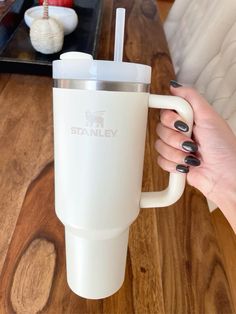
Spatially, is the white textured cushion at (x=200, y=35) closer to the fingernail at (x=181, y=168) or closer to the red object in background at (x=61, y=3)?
the red object in background at (x=61, y=3)

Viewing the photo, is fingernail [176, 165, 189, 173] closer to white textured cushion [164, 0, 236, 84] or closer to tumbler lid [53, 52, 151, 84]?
tumbler lid [53, 52, 151, 84]

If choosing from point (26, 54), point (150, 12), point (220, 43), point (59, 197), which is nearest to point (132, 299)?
point (59, 197)

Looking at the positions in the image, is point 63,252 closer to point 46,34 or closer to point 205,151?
point 205,151

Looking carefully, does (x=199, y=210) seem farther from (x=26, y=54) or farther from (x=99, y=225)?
(x=26, y=54)

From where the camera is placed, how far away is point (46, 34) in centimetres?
83

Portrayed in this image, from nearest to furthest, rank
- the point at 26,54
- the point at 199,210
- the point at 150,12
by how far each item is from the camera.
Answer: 1. the point at 199,210
2. the point at 26,54
3. the point at 150,12

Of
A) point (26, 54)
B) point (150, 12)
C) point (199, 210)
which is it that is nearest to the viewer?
point (199, 210)

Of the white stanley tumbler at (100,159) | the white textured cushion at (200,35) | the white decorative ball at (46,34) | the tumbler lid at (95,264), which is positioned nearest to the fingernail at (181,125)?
the white stanley tumbler at (100,159)

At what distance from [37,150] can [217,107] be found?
0.58m

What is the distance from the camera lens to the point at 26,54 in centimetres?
90

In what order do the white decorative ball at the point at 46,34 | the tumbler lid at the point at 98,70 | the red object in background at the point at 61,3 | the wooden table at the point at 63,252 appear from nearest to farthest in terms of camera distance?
the tumbler lid at the point at 98,70, the wooden table at the point at 63,252, the white decorative ball at the point at 46,34, the red object in background at the point at 61,3

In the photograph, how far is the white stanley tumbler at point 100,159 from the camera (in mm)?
352

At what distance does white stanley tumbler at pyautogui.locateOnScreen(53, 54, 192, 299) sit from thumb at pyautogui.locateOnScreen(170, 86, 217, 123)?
0.08 m

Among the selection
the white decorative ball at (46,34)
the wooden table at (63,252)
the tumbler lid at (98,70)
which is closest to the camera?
the tumbler lid at (98,70)
